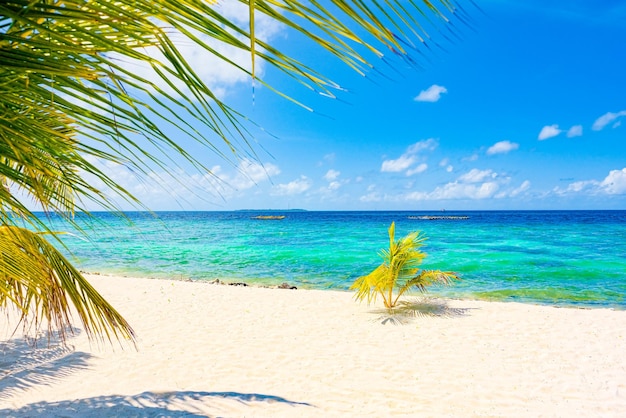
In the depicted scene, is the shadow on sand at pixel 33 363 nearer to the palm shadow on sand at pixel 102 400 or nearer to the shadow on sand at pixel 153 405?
the palm shadow on sand at pixel 102 400

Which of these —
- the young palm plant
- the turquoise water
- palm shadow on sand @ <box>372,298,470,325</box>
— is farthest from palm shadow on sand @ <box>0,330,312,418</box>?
the turquoise water

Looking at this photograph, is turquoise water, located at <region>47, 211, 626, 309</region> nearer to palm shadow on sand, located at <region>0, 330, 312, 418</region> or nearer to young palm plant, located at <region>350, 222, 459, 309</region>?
young palm plant, located at <region>350, 222, 459, 309</region>

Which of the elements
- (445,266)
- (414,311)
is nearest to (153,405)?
(414,311)

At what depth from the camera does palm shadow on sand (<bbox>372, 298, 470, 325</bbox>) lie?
7980 millimetres

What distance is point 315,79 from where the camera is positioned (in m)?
0.64

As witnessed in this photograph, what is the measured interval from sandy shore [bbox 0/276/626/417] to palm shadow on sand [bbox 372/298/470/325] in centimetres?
9

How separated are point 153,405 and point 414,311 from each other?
18.7ft

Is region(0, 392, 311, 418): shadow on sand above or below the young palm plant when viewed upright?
below

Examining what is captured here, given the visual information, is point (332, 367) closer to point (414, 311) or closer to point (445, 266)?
point (414, 311)

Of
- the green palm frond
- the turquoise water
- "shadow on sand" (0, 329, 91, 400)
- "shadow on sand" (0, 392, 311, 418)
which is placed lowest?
the turquoise water

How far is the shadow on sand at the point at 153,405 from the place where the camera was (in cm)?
413

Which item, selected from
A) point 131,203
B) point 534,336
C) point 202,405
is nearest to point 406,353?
point 534,336

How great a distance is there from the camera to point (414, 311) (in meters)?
8.53

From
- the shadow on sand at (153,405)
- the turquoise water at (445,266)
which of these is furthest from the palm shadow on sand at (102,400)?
the turquoise water at (445,266)
